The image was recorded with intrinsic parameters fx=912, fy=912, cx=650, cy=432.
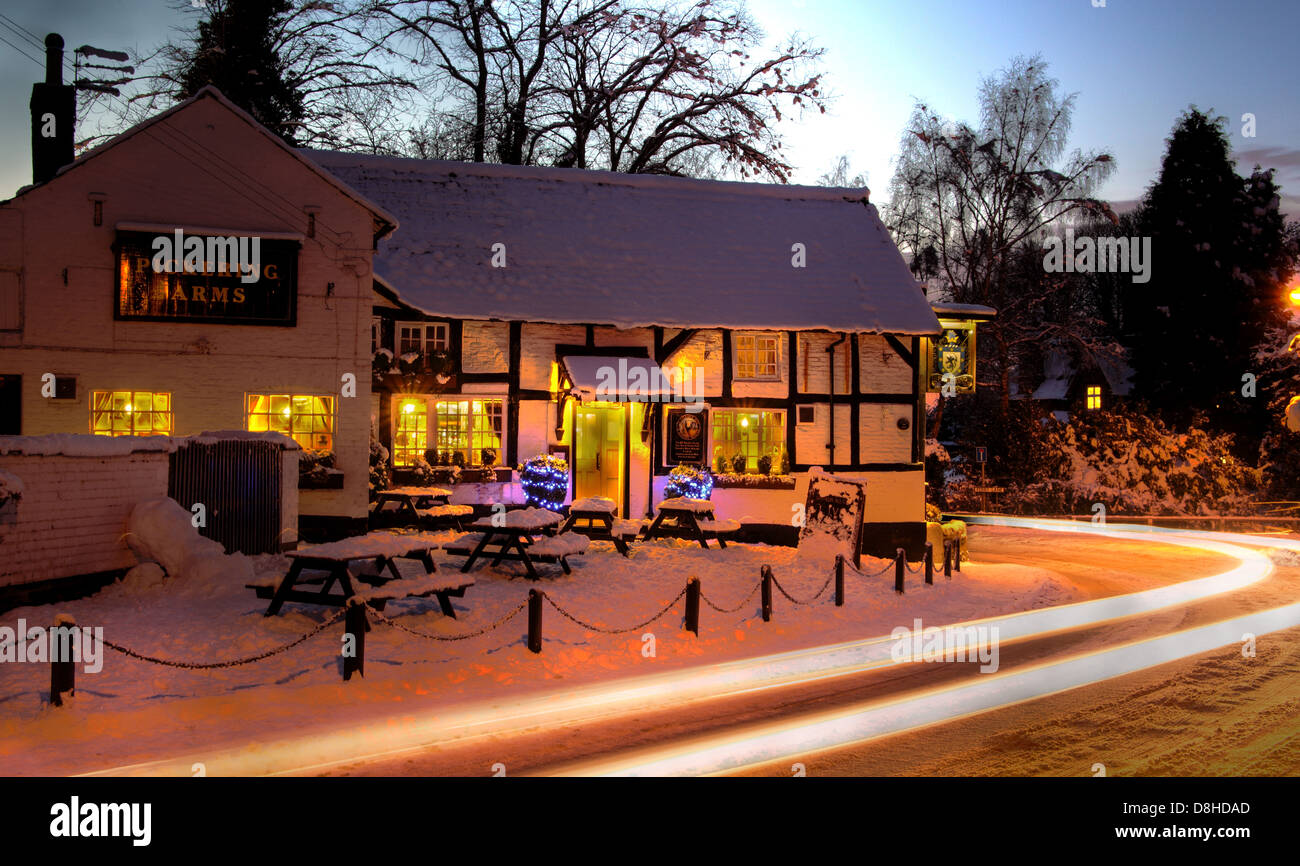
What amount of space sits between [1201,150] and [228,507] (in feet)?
127

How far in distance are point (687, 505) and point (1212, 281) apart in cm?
2991

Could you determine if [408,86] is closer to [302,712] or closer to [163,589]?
[163,589]

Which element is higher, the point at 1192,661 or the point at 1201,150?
the point at 1201,150

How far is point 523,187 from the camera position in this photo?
76.0 ft

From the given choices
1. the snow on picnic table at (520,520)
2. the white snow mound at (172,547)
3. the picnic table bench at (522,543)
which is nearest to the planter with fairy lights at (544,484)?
the picnic table bench at (522,543)

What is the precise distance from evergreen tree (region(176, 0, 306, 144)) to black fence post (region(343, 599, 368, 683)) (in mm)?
24243

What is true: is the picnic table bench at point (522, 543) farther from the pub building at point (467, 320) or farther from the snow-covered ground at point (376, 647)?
the pub building at point (467, 320)

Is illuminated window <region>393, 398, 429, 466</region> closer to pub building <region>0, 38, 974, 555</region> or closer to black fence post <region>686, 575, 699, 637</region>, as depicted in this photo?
pub building <region>0, 38, 974, 555</region>

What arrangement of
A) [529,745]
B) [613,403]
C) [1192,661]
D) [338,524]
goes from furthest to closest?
[613,403], [338,524], [1192,661], [529,745]

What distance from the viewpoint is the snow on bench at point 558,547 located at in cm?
1305

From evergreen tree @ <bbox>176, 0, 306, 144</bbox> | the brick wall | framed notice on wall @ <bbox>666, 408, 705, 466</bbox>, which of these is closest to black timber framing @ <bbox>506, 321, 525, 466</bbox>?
framed notice on wall @ <bbox>666, 408, 705, 466</bbox>

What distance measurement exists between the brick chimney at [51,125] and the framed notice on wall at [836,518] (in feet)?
50.3
